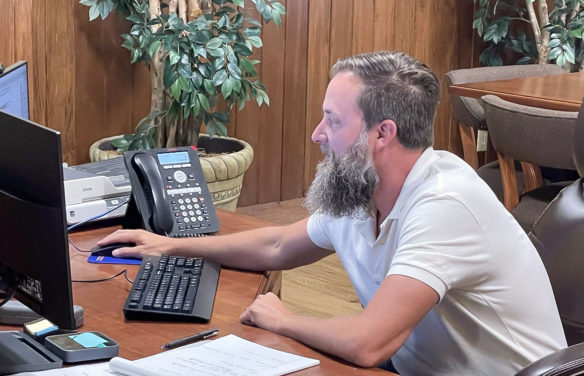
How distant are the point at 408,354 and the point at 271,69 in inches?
123

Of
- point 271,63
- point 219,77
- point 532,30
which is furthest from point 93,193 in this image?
point 532,30

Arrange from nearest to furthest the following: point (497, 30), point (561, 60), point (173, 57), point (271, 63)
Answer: point (173, 57), point (271, 63), point (561, 60), point (497, 30)

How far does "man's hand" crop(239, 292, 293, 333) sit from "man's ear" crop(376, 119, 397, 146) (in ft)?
1.27

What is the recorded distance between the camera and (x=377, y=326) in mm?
1632

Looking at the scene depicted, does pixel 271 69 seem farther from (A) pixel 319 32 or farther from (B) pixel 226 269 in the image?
(B) pixel 226 269

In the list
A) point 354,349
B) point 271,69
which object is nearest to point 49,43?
point 271,69

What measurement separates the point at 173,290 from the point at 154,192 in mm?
500

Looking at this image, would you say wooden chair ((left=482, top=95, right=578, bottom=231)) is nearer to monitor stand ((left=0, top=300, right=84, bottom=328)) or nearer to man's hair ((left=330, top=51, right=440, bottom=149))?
man's hair ((left=330, top=51, right=440, bottom=149))

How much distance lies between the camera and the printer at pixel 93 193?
2336mm

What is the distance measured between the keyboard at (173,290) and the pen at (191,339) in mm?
66

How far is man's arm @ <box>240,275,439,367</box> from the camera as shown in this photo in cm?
161

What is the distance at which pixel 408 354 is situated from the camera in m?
1.87

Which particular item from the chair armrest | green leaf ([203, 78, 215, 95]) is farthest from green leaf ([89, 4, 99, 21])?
the chair armrest

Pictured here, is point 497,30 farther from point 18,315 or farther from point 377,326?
point 18,315
